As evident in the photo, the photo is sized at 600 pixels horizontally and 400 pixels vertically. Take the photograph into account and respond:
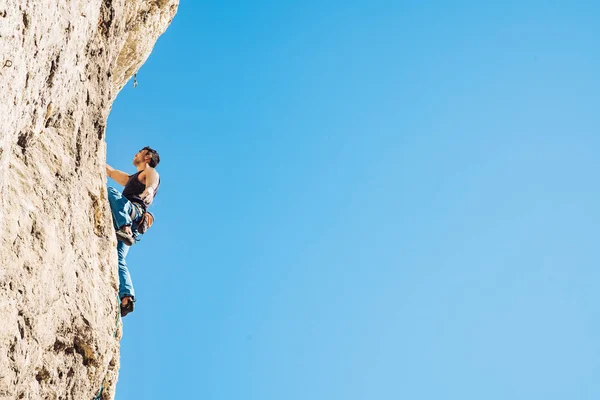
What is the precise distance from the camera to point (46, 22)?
5.23 m

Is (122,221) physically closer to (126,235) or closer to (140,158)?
(126,235)

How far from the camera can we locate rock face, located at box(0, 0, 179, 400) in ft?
16.7

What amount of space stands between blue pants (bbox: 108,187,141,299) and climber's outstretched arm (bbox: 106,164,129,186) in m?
1.14

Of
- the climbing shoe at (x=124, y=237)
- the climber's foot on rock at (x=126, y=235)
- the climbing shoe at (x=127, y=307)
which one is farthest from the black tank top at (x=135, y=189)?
the climbing shoe at (x=127, y=307)

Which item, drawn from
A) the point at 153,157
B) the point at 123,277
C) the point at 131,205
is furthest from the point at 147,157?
the point at 123,277

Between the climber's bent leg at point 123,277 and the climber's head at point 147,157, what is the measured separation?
192cm

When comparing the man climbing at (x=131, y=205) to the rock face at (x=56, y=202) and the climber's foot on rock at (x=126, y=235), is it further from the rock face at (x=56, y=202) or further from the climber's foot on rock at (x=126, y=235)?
the rock face at (x=56, y=202)

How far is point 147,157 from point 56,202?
4063mm

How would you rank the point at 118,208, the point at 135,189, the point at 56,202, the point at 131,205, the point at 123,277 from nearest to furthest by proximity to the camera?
1. the point at 56,202
2. the point at 123,277
3. the point at 118,208
4. the point at 131,205
5. the point at 135,189

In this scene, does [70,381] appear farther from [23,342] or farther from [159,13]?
[159,13]

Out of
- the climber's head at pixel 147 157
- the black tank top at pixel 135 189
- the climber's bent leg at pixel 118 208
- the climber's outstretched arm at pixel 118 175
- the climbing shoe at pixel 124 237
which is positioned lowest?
the climbing shoe at pixel 124 237

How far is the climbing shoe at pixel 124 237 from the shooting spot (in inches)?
347

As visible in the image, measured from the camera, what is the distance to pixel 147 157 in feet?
34.1

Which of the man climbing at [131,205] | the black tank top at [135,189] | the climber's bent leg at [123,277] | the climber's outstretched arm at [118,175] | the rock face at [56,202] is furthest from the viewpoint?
the climber's outstretched arm at [118,175]
